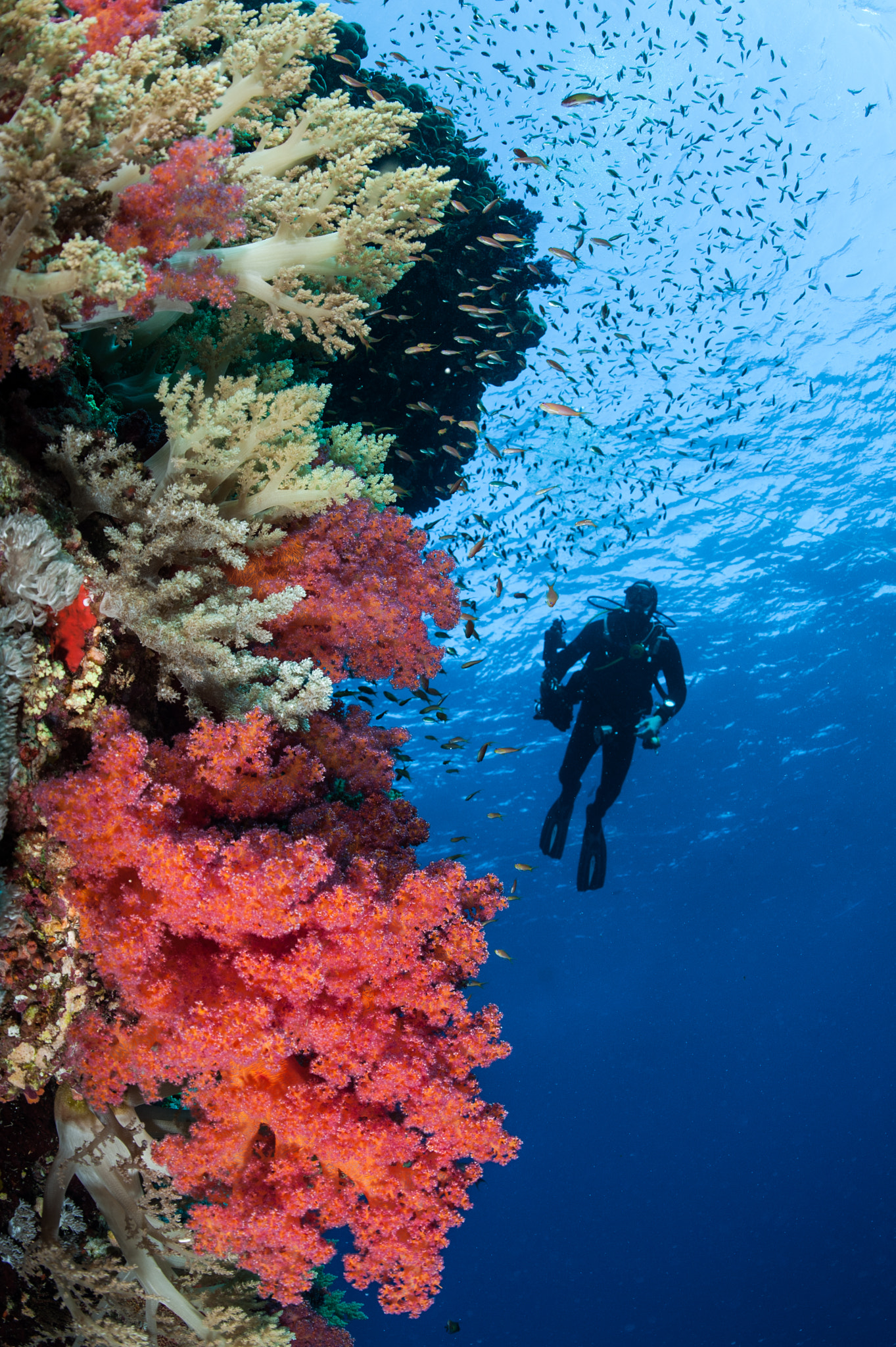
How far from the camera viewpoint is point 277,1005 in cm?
255

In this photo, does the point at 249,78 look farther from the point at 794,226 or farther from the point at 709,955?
the point at 709,955

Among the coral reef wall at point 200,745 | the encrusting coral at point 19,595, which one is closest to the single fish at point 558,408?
the coral reef wall at point 200,745

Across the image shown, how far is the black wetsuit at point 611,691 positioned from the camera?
12.1 meters

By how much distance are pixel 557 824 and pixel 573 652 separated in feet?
10.8

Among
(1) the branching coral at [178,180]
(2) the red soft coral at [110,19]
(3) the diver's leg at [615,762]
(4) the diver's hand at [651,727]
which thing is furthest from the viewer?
(3) the diver's leg at [615,762]

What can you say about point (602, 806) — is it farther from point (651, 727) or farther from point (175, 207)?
point (175, 207)

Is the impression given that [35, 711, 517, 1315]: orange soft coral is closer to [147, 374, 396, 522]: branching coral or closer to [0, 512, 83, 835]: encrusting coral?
[0, 512, 83, 835]: encrusting coral

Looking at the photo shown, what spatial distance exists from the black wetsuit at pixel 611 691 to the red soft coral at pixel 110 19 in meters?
9.81

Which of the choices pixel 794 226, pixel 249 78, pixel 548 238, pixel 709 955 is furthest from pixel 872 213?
pixel 709 955

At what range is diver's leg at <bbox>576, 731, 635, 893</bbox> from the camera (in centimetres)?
1228

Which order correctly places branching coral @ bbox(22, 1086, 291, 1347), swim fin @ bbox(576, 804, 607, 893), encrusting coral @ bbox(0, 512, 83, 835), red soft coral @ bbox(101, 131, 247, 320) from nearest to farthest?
encrusting coral @ bbox(0, 512, 83, 835) < red soft coral @ bbox(101, 131, 247, 320) < branching coral @ bbox(22, 1086, 291, 1347) < swim fin @ bbox(576, 804, 607, 893)

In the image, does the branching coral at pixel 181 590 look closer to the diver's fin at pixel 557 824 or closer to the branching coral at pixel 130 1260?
the branching coral at pixel 130 1260

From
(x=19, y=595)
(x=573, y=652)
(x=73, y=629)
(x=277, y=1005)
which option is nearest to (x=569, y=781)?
(x=573, y=652)

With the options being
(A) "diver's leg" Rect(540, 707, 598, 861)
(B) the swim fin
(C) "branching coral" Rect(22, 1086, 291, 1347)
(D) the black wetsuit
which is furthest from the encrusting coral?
(B) the swim fin
